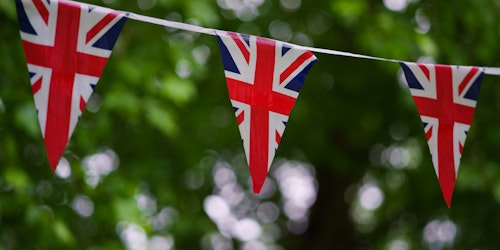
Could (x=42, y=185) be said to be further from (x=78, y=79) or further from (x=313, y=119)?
(x=313, y=119)

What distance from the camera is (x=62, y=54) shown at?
61.0 inches

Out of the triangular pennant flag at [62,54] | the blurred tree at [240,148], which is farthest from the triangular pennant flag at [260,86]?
the blurred tree at [240,148]

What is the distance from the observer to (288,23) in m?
3.65

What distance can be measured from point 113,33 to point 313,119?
2.29m

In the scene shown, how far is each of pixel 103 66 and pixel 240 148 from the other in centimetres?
288

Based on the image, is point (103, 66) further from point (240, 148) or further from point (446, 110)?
point (240, 148)

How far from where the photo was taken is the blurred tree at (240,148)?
239 centimetres

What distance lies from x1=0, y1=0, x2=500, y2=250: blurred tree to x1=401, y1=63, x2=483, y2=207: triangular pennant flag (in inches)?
28.4

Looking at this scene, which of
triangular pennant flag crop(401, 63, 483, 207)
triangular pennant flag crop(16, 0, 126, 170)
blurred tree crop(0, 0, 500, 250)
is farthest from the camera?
blurred tree crop(0, 0, 500, 250)

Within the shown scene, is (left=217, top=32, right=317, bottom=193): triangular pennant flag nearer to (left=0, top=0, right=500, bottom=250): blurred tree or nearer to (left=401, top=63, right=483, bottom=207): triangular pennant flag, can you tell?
(left=401, top=63, right=483, bottom=207): triangular pennant flag

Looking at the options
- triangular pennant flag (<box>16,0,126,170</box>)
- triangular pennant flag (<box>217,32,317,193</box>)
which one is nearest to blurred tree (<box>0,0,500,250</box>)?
triangular pennant flag (<box>16,0,126,170</box>)

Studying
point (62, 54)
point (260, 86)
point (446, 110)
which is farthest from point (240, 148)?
point (62, 54)

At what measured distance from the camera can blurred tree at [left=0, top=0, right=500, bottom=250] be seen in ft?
7.84

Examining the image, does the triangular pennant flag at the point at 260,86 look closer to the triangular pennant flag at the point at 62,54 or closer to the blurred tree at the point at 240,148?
the triangular pennant flag at the point at 62,54
